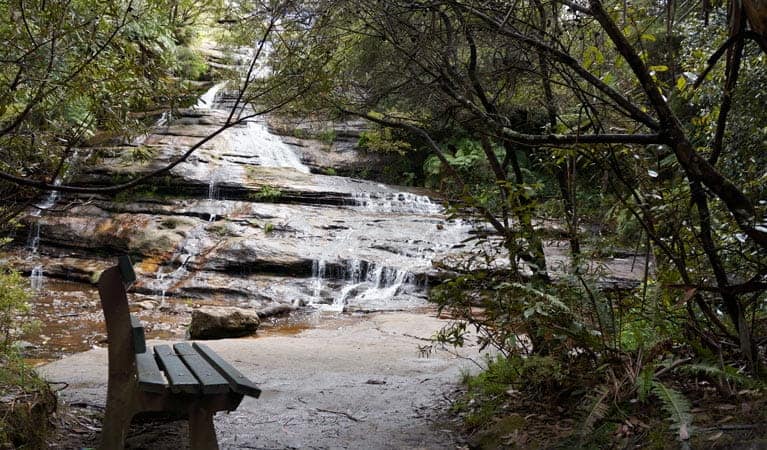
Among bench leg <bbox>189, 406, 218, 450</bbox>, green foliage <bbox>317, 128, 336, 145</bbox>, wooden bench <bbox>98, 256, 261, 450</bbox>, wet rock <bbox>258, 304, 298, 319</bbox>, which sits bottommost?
wet rock <bbox>258, 304, 298, 319</bbox>

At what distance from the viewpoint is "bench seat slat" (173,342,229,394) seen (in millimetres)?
2891

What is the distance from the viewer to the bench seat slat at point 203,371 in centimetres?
289

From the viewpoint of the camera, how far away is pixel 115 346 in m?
3.13

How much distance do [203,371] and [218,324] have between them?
6.19 metres

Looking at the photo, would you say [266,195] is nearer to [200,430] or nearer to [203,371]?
[203,371]

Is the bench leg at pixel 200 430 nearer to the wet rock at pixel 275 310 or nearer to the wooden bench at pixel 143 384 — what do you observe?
the wooden bench at pixel 143 384

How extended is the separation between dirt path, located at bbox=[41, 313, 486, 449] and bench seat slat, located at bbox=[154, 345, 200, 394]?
0.53 meters

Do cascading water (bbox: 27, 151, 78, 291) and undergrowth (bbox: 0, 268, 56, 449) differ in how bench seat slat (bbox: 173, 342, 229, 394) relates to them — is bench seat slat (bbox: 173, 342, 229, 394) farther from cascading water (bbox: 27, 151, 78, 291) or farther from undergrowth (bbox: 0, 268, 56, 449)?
cascading water (bbox: 27, 151, 78, 291)

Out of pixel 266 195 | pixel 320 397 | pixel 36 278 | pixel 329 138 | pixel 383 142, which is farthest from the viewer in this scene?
pixel 329 138

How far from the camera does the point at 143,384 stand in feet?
9.34

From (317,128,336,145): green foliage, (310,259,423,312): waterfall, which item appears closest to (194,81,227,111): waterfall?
(317,128,336,145): green foliage

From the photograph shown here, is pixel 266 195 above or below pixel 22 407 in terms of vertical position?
above

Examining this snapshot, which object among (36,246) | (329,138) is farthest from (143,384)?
(329,138)

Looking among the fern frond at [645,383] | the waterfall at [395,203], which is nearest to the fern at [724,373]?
the fern frond at [645,383]
